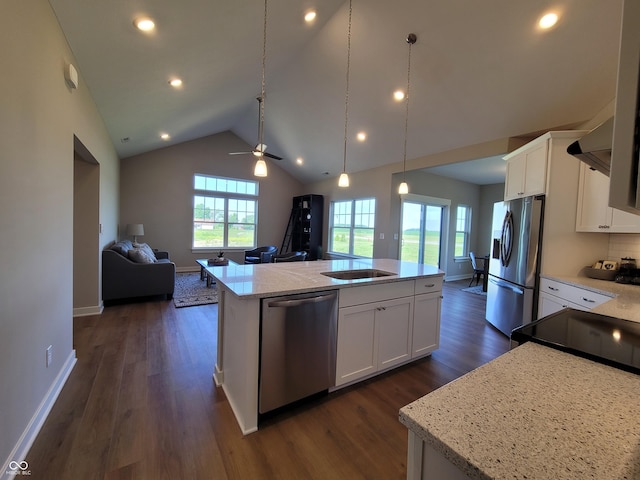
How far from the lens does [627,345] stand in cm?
105

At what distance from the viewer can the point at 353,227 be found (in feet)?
23.2

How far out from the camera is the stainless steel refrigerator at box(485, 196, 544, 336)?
125 inches

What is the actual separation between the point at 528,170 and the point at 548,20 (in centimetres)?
148

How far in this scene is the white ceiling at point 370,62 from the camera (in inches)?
96.7

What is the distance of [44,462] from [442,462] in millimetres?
2120

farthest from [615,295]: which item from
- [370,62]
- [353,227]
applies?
[353,227]

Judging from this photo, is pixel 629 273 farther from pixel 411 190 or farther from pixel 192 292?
pixel 192 292

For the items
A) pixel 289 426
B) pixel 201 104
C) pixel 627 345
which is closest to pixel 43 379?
pixel 289 426

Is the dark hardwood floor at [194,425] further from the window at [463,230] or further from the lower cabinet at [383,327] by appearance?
the window at [463,230]

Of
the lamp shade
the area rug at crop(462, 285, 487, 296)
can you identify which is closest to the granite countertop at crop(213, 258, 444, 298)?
the area rug at crop(462, 285, 487, 296)

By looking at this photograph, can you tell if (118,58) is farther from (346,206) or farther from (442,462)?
(346,206)

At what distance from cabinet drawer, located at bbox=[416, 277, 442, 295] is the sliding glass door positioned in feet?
11.2

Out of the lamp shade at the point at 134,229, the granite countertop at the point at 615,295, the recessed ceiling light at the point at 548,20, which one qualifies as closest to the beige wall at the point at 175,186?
the lamp shade at the point at 134,229

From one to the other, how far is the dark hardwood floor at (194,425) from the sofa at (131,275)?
4.37 feet
